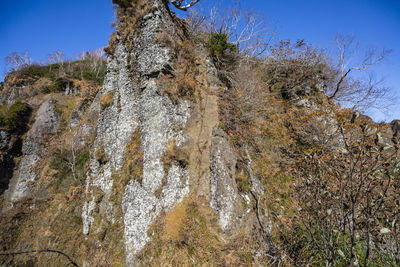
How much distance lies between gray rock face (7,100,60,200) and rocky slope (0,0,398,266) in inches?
20.2

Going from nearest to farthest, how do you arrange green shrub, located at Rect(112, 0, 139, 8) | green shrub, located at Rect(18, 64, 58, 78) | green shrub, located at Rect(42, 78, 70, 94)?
green shrub, located at Rect(112, 0, 139, 8) → green shrub, located at Rect(42, 78, 70, 94) → green shrub, located at Rect(18, 64, 58, 78)

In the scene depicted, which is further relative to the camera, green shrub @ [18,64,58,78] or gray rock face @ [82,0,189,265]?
green shrub @ [18,64,58,78]

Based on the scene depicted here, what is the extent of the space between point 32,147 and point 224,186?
20082 mm

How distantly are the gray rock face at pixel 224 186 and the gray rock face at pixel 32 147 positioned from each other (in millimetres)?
17403

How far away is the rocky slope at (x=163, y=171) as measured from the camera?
18.5 feet

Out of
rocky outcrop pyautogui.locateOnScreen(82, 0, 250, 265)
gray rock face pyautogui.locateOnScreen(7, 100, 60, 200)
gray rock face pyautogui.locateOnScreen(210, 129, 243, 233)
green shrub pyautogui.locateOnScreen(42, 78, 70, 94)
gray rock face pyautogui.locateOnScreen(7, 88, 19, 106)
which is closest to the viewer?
gray rock face pyautogui.locateOnScreen(210, 129, 243, 233)

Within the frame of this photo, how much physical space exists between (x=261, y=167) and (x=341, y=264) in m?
4.34

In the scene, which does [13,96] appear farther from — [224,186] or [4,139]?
[224,186]

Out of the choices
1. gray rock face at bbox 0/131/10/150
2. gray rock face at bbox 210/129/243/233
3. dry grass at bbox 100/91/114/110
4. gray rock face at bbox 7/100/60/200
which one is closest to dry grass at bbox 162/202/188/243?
gray rock face at bbox 210/129/243/233

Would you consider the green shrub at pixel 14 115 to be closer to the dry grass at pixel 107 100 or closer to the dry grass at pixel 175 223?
the dry grass at pixel 107 100

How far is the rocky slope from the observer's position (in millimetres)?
5641

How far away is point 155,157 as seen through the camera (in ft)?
24.7

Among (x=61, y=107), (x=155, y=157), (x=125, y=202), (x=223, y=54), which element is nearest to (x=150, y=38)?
(x=223, y=54)

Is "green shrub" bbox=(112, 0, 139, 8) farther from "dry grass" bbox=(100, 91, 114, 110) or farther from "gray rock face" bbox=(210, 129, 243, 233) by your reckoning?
"gray rock face" bbox=(210, 129, 243, 233)
